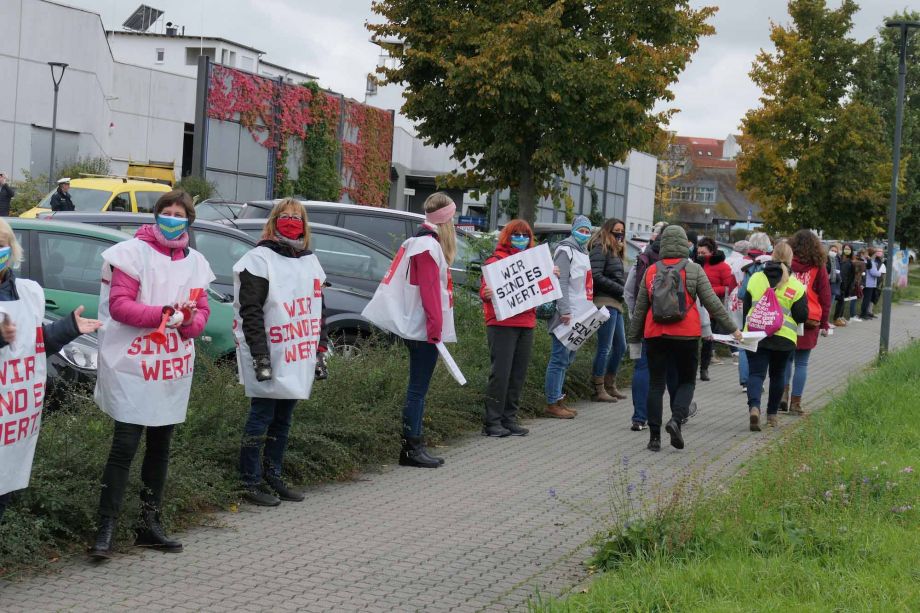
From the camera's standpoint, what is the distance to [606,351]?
12.7m

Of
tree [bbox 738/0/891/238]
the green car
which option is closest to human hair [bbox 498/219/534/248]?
the green car

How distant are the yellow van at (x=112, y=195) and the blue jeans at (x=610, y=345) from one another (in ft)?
41.1

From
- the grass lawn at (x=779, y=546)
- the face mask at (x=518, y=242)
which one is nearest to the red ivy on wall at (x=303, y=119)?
the face mask at (x=518, y=242)

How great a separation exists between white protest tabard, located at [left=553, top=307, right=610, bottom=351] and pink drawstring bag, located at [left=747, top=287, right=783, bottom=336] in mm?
1345

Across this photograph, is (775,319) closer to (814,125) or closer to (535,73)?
(535,73)

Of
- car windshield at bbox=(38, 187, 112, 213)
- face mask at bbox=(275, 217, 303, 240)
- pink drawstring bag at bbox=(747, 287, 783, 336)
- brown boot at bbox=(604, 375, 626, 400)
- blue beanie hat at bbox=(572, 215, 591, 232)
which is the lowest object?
brown boot at bbox=(604, 375, 626, 400)

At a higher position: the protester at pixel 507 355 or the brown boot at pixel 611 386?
the protester at pixel 507 355

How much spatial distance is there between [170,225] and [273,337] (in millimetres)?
1306

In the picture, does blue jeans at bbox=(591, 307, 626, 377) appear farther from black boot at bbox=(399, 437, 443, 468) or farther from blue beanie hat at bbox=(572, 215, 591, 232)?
black boot at bbox=(399, 437, 443, 468)

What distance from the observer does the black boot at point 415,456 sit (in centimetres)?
883

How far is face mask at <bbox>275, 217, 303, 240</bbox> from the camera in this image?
7.18 metres

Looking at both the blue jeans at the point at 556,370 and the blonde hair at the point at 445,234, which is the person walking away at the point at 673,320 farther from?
the blonde hair at the point at 445,234

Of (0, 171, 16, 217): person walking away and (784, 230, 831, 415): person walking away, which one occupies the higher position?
(0, 171, 16, 217): person walking away

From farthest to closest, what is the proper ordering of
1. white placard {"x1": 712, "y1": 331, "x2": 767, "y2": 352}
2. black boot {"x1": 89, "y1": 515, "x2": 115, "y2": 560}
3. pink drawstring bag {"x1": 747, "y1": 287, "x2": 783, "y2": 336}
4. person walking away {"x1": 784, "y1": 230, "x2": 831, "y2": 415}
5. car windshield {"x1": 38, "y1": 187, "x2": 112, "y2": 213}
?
car windshield {"x1": 38, "y1": 187, "x2": 112, "y2": 213} < person walking away {"x1": 784, "y1": 230, "x2": 831, "y2": 415} < pink drawstring bag {"x1": 747, "y1": 287, "x2": 783, "y2": 336} < white placard {"x1": 712, "y1": 331, "x2": 767, "y2": 352} < black boot {"x1": 89, "y1": 515, "x2": 115, "y2": 560}
